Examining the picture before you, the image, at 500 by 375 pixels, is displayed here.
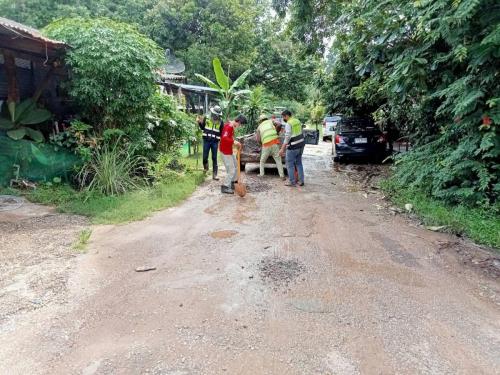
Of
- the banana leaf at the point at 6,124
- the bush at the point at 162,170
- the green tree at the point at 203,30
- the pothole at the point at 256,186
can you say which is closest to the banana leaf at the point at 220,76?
the bush at the point at 162,170

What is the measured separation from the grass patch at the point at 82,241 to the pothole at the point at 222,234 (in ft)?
5.43

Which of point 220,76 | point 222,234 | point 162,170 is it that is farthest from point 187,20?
point 222,234

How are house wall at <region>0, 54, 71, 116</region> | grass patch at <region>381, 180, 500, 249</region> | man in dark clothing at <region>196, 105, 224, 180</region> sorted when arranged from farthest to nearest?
1. man in dark clothing at <region>196, 105, 224, 180</region>
2. house wall at <region>0, 54, 71, 116</region>
3. grass patch at <region>381, 180, 500, 249</region>

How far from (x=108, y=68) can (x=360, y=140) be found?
833cm

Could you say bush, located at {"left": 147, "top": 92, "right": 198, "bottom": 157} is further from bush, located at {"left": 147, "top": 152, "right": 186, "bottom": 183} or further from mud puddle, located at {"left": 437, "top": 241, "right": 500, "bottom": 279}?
mud puddle, located at {"left": 437, "top": 241, "right": 500, "bottom": 279}

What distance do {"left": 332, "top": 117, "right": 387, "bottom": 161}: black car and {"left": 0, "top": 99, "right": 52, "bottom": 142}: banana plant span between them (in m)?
8.81

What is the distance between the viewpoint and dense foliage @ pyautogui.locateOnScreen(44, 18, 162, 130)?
750cm

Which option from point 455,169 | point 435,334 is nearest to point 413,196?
point 455,169

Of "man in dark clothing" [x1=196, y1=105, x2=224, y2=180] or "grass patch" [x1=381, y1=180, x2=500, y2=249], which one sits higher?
"man in dark clothing" [x1=196, y1=105, x2=224, y2=180]

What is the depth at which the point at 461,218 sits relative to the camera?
5.96 meters

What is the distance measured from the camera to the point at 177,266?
4520 mm

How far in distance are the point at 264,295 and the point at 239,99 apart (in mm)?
13897

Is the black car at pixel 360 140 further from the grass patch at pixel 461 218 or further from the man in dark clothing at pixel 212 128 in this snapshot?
the grass patch at pixel 461 218

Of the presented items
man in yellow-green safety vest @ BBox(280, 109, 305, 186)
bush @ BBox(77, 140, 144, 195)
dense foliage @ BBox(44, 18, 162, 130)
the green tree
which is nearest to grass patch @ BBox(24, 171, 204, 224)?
bush @ BBox(77, 140, 144, 195)
